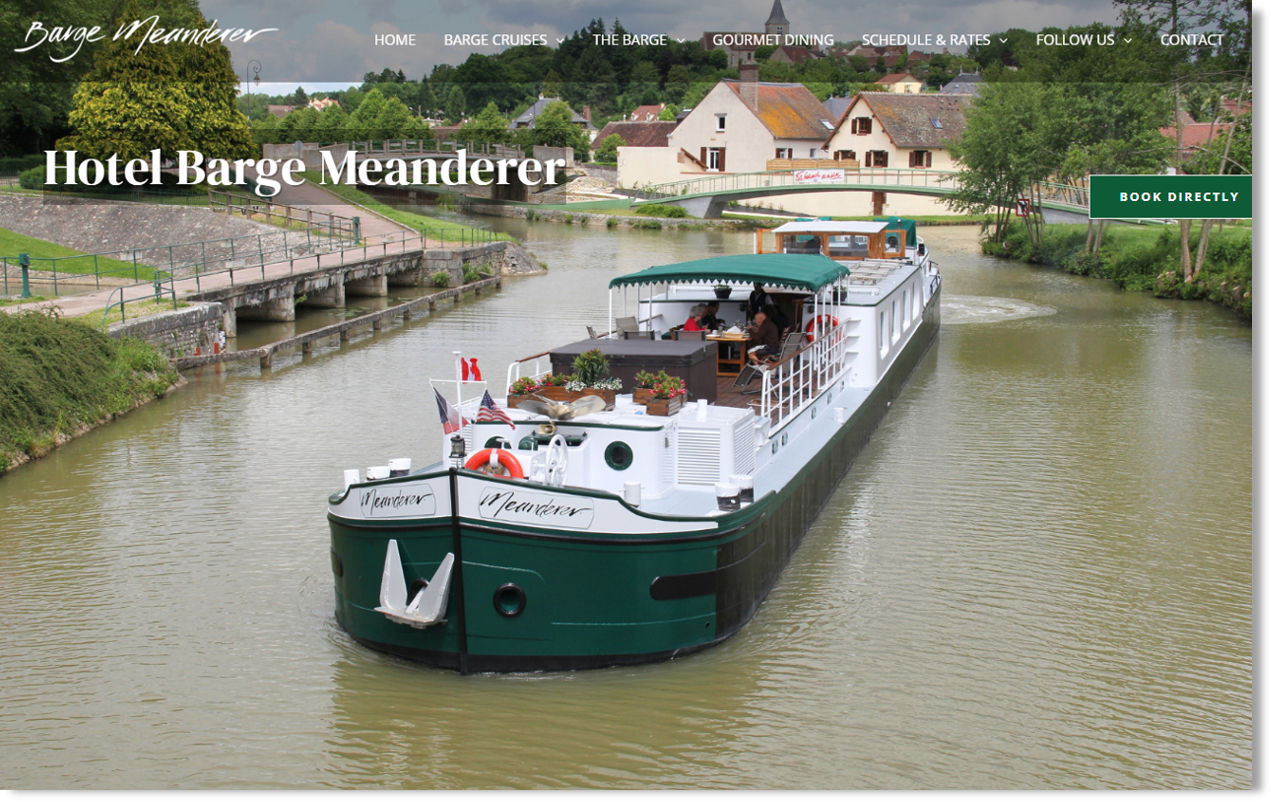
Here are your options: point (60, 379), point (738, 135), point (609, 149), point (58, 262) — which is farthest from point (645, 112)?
point (60, 379)

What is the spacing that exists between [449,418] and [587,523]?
2.77 meters

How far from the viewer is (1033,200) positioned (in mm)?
48719

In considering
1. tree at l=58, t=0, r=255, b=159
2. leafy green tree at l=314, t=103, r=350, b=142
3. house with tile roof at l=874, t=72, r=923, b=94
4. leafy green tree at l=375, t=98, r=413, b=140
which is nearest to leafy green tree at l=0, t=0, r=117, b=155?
tree at l=58, t=0, r=255, b=159

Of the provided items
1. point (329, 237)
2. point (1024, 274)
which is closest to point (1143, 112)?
point (1024, 274)

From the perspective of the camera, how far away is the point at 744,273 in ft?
51.3

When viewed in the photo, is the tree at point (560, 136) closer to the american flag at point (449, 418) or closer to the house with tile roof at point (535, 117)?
the house with tile roof at point (535, 117)

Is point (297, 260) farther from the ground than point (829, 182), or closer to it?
closer to it

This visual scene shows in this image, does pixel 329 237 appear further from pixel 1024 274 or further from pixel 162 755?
pixel 162 755

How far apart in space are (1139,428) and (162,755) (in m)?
16.5

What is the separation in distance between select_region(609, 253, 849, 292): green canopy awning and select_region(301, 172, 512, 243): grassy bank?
27.5 meters

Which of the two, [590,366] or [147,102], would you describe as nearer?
[590,366]

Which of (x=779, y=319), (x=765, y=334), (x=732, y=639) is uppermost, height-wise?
(x=779, y=319)

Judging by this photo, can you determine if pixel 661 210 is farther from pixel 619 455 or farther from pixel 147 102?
pixel 619 455

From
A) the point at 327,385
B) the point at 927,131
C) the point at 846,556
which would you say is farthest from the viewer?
the point at 927,131
